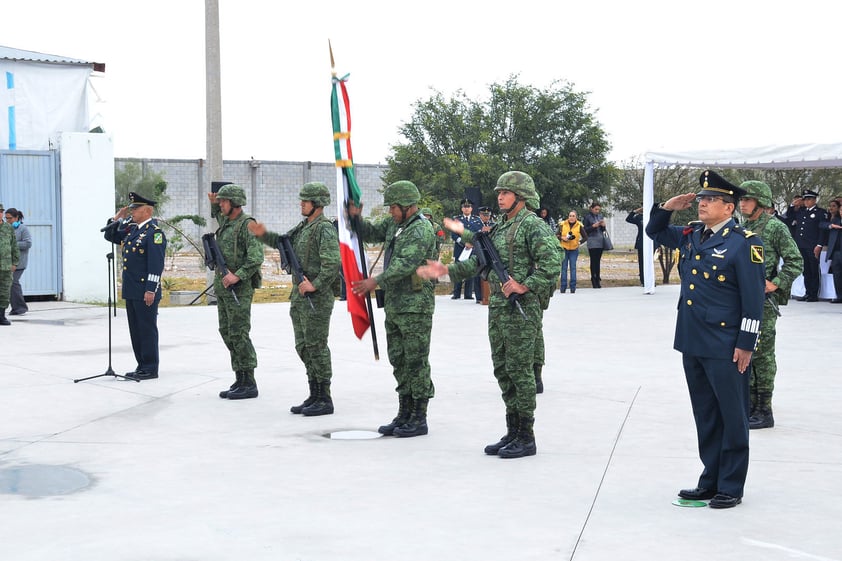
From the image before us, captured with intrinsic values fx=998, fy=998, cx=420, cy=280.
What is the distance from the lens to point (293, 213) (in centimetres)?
4969

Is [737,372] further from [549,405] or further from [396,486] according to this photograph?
[549,405]

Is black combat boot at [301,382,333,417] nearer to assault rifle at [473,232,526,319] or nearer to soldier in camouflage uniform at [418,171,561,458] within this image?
soldier in camouflage uniform at [418,171,561,458]

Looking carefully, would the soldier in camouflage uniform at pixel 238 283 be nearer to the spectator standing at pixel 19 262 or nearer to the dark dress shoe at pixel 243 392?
the dark dress shoe at pixel 243 392

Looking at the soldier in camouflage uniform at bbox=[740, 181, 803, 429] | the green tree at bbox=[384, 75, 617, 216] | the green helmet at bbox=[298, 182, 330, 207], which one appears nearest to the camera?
the soldier in camouflage uniform at bbox=[740, 181, 803, 429]

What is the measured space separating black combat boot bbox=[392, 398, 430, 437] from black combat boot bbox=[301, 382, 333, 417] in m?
1.06

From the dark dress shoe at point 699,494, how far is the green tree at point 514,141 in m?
23.9

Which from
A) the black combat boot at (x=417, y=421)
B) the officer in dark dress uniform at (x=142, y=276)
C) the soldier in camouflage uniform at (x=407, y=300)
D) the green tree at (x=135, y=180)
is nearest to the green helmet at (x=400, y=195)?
the soldier in camouflage uniform at (x=407, y=300)

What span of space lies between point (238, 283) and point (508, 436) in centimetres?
347

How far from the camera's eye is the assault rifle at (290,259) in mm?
8719

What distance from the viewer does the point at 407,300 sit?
307 inches

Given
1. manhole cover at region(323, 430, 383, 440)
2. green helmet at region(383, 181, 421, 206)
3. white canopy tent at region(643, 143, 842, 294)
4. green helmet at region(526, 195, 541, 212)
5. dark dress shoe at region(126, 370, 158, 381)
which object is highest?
white canopy tent at region(643, 143, 842, 294)

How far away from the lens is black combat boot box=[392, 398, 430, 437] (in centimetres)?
786

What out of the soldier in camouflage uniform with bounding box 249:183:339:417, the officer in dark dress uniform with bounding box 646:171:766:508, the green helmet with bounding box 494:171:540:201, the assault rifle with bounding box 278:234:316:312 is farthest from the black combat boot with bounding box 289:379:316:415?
the officer in dark dress uniform with bounding box 646:171:766:508

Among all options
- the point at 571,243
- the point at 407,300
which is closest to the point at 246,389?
the point at 407,300
